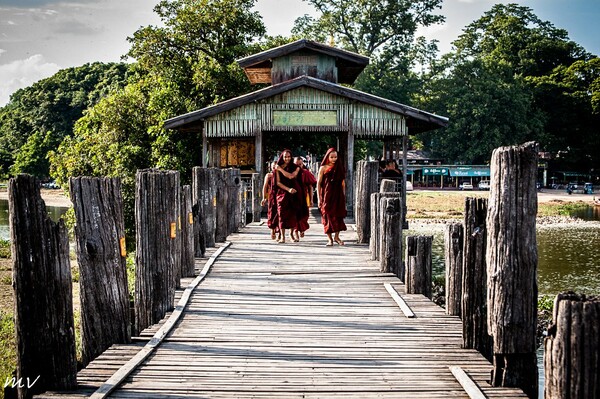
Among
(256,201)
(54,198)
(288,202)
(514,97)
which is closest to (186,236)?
(288,202)

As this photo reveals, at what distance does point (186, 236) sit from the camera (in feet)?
29.2

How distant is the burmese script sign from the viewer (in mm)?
19656

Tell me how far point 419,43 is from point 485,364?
55.1 m

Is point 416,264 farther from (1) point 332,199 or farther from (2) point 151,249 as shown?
(1) point 332,199

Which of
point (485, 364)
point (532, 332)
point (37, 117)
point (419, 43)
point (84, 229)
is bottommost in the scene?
point (485, 364)

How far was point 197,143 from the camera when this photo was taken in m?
25.8

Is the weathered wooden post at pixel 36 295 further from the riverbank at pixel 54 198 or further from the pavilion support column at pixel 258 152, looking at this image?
the riverbank at pixel 54 198

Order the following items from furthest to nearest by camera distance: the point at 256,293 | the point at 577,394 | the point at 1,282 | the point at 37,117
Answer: the point at 37,117, the point at 1,282, the point at 256,293, the point at 577,394

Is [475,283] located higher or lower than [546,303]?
higher

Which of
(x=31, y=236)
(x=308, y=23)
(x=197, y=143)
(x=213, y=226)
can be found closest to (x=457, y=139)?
(x=308, y=23)

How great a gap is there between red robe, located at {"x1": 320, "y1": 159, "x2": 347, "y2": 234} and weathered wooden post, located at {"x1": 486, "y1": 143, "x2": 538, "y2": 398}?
7358 millimetres

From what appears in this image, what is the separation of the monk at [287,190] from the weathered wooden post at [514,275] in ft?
26.1

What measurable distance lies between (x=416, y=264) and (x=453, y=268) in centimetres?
104

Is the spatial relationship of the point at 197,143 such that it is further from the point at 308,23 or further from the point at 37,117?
the point at 37,117
